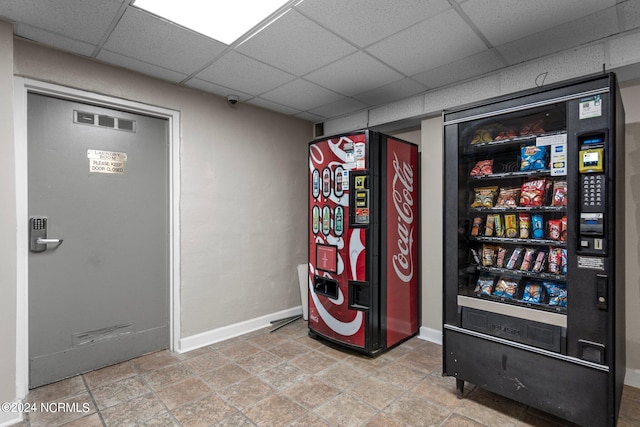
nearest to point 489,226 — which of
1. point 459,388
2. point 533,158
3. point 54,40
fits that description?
point 533,158

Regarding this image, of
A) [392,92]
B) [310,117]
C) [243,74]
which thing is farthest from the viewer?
[310,117]

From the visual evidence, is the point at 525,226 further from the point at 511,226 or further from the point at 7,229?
the point at 7,229

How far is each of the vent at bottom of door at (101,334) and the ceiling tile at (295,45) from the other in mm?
2596

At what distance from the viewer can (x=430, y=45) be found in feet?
7.91

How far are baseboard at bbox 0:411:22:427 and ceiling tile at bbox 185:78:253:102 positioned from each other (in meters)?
2.83

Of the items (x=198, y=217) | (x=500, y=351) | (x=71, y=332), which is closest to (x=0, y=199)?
(x=71, y=332)

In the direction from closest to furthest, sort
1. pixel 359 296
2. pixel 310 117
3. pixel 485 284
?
pixel 485 284, pixel 359 296, pixel 310 117

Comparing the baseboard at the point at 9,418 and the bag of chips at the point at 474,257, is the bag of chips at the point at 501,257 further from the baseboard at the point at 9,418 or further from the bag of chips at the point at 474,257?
the baseboard at the point at 9,418

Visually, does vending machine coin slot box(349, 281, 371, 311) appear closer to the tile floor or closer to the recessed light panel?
the tile floor

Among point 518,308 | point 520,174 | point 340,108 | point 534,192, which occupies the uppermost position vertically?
point 340,108

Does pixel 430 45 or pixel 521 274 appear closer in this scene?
pixel 521 274

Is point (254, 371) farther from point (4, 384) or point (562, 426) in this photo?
point (562, 426)

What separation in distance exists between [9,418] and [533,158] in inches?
149

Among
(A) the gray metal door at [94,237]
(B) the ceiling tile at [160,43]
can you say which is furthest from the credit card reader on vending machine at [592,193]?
(A) the gray metal door at [94,237]
